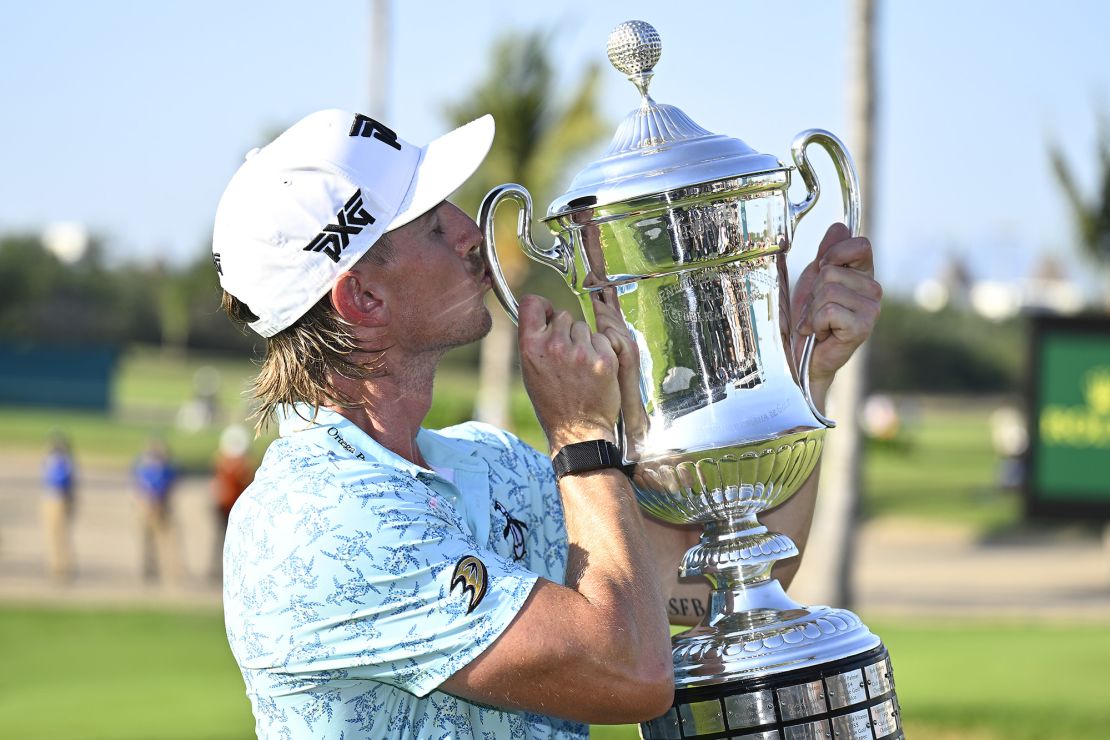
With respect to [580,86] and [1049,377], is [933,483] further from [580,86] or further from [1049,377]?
[1049,377]

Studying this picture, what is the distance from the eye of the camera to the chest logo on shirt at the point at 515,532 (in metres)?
2.44

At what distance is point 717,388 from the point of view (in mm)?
2289

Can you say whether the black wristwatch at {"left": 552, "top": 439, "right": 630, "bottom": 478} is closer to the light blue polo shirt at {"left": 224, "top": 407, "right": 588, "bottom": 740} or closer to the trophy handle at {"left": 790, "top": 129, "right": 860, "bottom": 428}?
the light blue polo shirt at {"left": 224, "top": 407, "right": 588, "bottom": 740}

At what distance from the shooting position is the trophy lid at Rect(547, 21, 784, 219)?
7.25 ft

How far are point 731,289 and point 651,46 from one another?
423 millimetres

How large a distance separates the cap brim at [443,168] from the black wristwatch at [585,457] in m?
0.44

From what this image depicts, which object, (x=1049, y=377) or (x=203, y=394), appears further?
(x=203, y=394)

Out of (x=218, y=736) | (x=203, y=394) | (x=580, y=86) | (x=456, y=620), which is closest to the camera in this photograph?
(x=456, y=620)

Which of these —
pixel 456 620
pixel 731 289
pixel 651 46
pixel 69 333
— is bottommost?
pixel 456 620

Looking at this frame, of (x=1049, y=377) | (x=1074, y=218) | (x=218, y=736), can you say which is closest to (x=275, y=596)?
(x=218, y=736)

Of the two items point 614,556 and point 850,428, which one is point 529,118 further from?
point 614,556

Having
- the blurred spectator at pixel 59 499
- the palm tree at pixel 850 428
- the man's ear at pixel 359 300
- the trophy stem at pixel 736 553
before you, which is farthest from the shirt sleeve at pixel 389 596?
the blurred spectator at pixel 59 499

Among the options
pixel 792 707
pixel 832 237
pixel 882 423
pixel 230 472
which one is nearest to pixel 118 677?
pixel 230 472

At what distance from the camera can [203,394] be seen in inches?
1501
